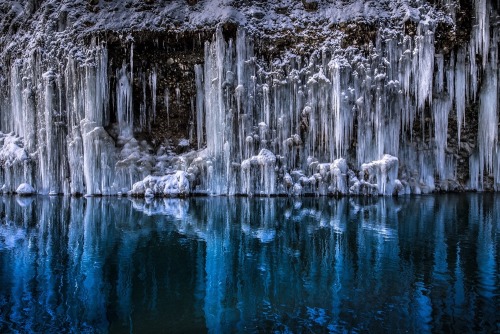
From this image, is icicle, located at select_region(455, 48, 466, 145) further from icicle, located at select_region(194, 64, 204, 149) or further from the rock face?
icicle, located at select_region(194, 64, 204, 149)

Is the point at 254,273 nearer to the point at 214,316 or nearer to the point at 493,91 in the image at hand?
the point at 214,316

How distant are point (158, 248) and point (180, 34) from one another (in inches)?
706

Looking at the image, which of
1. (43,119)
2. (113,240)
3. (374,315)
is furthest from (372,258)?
(43,119)

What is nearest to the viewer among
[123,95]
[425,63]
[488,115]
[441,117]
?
[425,63]

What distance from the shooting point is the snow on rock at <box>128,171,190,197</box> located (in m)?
25.5

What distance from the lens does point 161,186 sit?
84.9 feet

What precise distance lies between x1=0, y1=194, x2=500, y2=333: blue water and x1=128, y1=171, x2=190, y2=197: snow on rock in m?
8.79

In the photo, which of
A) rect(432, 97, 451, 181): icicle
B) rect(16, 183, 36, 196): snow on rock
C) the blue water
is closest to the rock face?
rect(432, 97, 451, 181): icicle

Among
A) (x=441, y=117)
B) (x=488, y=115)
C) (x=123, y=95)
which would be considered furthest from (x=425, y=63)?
(x=123, y=95)

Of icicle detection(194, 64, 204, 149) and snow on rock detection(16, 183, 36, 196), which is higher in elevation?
icicle detection(194, 64, 204, 149)

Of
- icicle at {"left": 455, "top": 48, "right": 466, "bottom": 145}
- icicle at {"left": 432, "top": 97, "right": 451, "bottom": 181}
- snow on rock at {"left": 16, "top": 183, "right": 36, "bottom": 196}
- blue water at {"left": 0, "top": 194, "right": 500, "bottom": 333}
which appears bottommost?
blue water at {"left": 0, "top": 194, "right": 500, "bottom": 333}

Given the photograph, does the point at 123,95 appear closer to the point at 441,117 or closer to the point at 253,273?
the point at 441,117

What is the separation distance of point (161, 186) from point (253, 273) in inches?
712

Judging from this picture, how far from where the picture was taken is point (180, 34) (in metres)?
25.9
